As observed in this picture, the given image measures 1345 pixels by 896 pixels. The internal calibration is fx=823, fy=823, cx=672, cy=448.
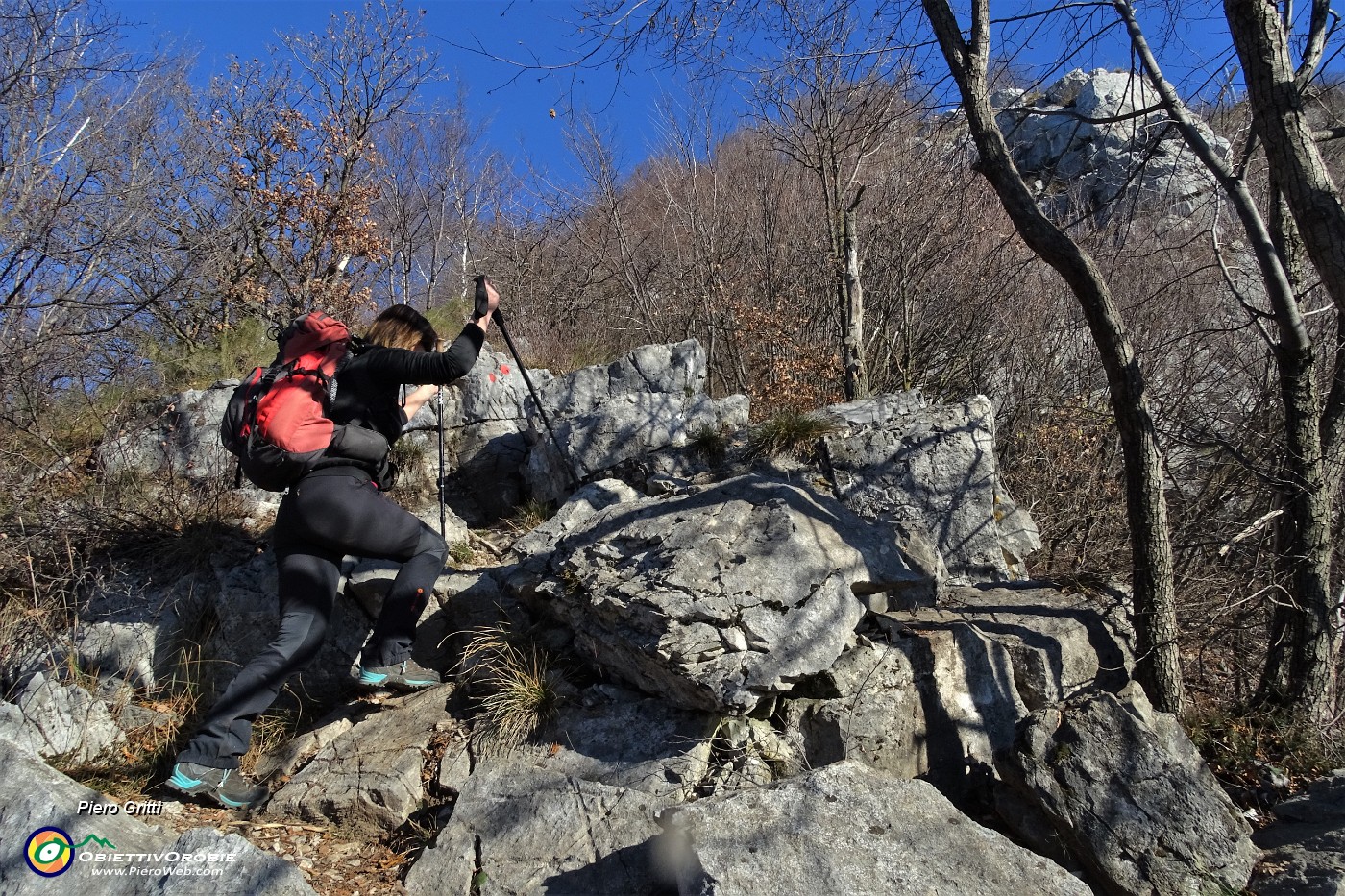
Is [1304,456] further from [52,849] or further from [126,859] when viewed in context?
[52,849]

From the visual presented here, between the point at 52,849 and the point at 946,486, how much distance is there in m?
4.97

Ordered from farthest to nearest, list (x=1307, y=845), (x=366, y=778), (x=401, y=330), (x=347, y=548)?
(x=401, y=330), (x=366, y=778), (x=347, y=548), (x=1307, y=845)

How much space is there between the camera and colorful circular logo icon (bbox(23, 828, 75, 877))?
114 inches

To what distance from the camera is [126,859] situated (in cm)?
293

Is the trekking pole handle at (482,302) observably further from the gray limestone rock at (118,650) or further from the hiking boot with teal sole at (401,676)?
the gray limestone rock at (118,650)

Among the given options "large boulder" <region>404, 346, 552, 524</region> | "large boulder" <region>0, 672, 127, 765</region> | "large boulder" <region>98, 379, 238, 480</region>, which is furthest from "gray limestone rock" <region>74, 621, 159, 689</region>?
"large boulder" <region>404, 346, 552, 524</region>

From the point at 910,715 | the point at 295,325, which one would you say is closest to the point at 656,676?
the point at 910,715

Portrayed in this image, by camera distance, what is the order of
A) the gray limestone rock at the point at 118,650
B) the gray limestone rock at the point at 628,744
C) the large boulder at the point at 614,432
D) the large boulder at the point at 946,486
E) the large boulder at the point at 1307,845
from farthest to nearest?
the large boulder at the point at 614,432 < the large boulder at the point at 946,486 < the gray limestone rock at the point at 118,650 < the gray limestone rock at the point at 628,744 < the large boulder at the point at 1307,845

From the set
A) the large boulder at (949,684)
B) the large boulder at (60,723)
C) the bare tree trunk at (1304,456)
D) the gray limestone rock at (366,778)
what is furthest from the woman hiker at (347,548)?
the bare tree trunk at (1304,456)

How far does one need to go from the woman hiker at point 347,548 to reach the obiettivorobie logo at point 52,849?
0.36 metres

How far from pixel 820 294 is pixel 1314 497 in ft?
20.7

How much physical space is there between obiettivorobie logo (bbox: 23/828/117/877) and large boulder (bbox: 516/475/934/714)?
2.07m

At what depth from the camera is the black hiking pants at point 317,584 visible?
11.1 ft

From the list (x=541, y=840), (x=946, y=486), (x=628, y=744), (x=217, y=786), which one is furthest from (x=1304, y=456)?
(x=217, y=786)
